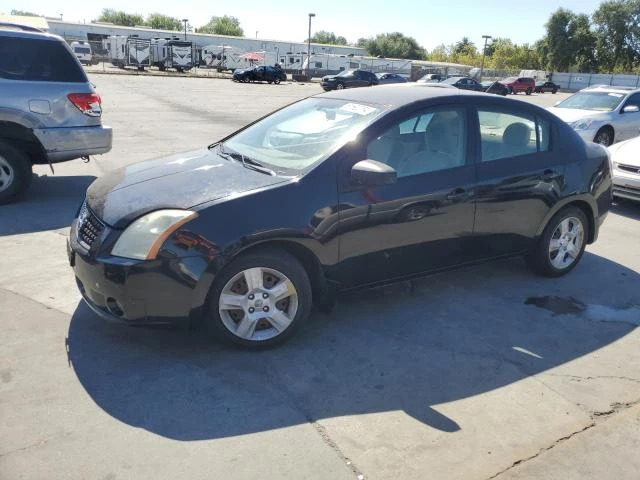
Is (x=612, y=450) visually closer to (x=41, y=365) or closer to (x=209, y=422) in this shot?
(x=209, y=422)

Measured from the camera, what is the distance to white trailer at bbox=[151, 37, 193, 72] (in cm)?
5122

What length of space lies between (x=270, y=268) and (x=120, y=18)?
5174 inches

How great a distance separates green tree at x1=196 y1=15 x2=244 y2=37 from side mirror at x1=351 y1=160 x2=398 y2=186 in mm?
122378

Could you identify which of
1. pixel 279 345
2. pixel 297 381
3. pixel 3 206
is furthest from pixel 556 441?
pixel 3 206

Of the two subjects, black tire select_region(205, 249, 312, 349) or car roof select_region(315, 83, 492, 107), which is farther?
car roof select_region(315, 83, 492, 107)

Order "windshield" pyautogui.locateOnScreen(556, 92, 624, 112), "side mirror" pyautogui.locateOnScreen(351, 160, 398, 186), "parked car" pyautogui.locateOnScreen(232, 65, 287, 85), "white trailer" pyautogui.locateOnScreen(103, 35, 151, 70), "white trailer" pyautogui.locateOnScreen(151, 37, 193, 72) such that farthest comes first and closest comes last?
"white trailer" pyautogui.locateOnScreen(151, 37, 193, 72) < "white trailer" pyautogui.locateOnScreen(103, 35, 151, 70) < "parked car" pyautogui.locateOnScreen(232, 65, 287, 85) < "windshield" pyautogui.locateOnScreen(556, 92, 624, 112) < "side mirror" pyautogui.locateOnScreen(351, 160, 398, 186)

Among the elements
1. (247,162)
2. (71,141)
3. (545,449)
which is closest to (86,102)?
(71,141)

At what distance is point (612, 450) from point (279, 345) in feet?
6.47

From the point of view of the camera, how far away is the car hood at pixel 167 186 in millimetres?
3416

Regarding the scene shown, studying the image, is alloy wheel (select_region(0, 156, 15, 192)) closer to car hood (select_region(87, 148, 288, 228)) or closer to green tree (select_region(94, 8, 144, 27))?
car hood (select_region(87, 148, 288, 228))

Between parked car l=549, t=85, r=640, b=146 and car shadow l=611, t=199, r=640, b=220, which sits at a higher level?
parked car l=549, t=85, r=640, b=146

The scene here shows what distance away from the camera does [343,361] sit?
→ 3.54 metres

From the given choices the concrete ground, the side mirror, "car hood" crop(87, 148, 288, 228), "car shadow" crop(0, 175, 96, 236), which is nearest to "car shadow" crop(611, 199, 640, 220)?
the concrete ground

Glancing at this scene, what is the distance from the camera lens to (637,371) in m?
3.64
